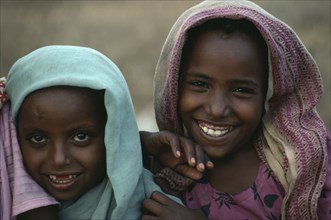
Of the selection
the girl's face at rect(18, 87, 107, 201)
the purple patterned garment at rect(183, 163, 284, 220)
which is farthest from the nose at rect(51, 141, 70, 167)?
the purple patterned garment at rect(183, 163, 284, 220)

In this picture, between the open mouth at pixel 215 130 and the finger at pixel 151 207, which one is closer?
the finger at pixel 151 207

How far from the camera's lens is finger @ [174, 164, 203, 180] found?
2.67 metres

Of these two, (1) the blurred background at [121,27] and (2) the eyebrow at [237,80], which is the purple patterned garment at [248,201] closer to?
(2) the eyebrow at [237,80]

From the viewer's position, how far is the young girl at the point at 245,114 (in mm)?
2703

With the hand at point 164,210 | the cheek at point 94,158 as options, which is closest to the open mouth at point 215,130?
the hand at point 164,210

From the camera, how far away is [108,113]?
8.30ft

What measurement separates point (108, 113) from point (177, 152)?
30 centimetres

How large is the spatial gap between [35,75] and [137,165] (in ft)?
1.66

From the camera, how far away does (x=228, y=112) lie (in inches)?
107

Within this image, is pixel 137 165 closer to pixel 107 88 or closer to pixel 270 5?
pixel 107 88

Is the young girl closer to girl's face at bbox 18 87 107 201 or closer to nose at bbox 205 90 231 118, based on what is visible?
nose at bbox 205 90 231 118

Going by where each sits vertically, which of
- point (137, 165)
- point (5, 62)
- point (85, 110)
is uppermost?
point (85, 110)

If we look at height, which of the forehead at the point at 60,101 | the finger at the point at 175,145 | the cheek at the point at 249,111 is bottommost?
the finger at the point at 175,145

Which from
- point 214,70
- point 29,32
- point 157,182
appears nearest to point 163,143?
point 157,182
